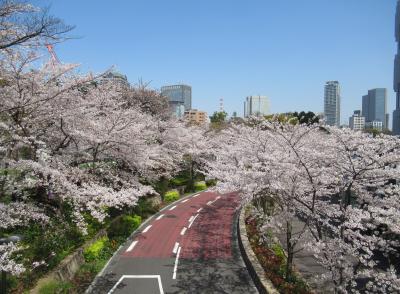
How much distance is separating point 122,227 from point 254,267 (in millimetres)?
7273

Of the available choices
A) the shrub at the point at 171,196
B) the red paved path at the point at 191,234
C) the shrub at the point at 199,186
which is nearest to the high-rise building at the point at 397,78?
the shrub at the point at 199,186

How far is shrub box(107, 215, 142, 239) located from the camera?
16828 millimetres

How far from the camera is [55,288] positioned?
412 inches

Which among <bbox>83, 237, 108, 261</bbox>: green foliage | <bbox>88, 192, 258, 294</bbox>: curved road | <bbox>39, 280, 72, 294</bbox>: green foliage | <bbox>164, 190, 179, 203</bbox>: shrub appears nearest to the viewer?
<bbox>39, 280, 72, 294</bbox>: green foliage

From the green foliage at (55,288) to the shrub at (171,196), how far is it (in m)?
15.6

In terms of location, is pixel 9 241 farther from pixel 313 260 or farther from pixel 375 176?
pixel 313 260

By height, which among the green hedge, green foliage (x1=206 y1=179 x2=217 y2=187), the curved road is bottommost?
the curved road

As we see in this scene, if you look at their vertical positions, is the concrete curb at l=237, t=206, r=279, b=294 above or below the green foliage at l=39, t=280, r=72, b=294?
below

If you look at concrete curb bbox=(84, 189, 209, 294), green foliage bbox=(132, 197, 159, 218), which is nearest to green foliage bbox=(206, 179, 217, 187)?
concrete curb bbox=(84, 189, 209, 294)

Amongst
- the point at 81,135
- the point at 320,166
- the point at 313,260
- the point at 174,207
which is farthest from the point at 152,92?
the point at 320,166

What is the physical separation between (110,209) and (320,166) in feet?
41.2

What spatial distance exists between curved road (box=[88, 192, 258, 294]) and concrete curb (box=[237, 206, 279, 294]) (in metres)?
0.27

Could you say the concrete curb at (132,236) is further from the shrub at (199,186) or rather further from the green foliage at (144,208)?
the shrub at (199,186)

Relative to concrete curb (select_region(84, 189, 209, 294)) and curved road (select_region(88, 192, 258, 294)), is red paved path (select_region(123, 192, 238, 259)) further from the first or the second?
concrete curb (select_region(84, 189, 209, 294))
